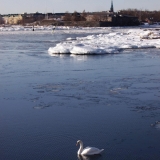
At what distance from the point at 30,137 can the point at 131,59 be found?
7.92 m

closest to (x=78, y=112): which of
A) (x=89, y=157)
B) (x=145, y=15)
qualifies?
(x=89, y=157)

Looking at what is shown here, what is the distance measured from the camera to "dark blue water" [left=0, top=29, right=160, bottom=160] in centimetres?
457

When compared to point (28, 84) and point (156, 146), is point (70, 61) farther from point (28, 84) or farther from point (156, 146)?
point (156, 146)

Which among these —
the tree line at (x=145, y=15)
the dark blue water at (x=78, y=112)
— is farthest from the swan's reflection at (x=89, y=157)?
the tree line at (x=145, y=15)

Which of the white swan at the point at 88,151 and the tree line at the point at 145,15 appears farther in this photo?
the tree line at the point at 145,15

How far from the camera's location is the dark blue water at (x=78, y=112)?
4.57m

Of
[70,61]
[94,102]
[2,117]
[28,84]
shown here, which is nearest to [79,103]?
[94,102]

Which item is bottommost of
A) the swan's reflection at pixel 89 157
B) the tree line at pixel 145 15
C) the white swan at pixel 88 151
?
the swan's reflection at pixel 89 157

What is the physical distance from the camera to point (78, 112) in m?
5.99

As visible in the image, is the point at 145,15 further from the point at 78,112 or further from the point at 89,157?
the point at 89,157

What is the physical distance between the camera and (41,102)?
6.65 metres

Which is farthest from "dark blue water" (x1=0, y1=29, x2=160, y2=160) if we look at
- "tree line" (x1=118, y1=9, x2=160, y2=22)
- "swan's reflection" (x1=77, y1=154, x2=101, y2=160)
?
"tree line" (x1=118, y1=9, x2=160, y2=22)

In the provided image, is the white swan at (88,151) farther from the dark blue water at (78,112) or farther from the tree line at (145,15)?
the tree line at (145,15)

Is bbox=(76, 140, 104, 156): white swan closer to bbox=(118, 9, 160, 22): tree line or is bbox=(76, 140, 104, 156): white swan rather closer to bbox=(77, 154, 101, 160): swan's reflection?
bbox=(77, 154, 101, 160): swan's reflection
